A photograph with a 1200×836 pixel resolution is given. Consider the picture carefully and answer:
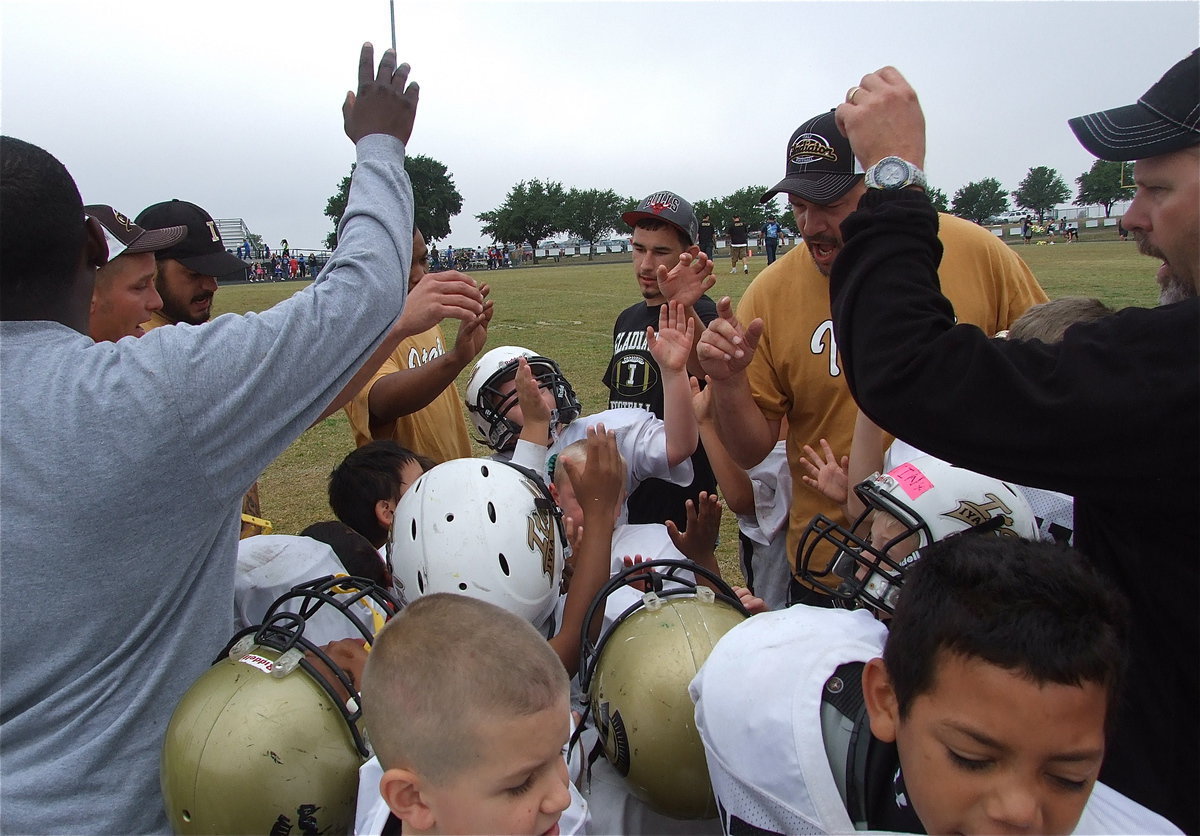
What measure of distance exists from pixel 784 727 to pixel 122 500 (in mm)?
1570

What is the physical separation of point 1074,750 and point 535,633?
3.71ft

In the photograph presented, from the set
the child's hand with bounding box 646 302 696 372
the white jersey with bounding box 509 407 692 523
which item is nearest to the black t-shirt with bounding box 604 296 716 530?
the white jersey with bounding box 509 407 692 523

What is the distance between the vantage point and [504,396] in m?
4.16

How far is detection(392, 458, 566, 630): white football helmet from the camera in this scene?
105 inches

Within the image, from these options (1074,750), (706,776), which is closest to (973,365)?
(1074,750)

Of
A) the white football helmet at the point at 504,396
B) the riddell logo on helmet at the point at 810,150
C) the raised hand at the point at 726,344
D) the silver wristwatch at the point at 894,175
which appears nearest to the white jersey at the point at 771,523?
the raised hand at the point at 726,344

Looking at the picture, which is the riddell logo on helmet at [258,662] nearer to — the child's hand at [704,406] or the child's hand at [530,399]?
the child's hand at [530,399]

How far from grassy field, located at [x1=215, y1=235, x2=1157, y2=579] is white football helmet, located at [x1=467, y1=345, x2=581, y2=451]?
8.67 feet

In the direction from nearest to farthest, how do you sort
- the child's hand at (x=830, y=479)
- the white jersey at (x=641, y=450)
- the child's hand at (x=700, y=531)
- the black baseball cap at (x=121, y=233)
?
the black baseball cap at (x=121, y=233), the child's hand at (x=830, y=479), the child's hand at (x=700, y=531), the white jersey at (x=641, y=450)

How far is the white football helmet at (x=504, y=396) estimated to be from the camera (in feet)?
13.2

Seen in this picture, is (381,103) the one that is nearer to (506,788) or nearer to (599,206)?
(506,788)

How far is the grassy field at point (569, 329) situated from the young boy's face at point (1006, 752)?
15.0 ft

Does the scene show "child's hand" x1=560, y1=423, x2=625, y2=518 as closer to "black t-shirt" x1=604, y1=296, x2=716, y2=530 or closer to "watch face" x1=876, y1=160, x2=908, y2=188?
"black t-shirt" x1=604, y1=296, x2=716, y2=530

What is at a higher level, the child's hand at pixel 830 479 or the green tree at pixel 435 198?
the green tree at pixel 435 198
